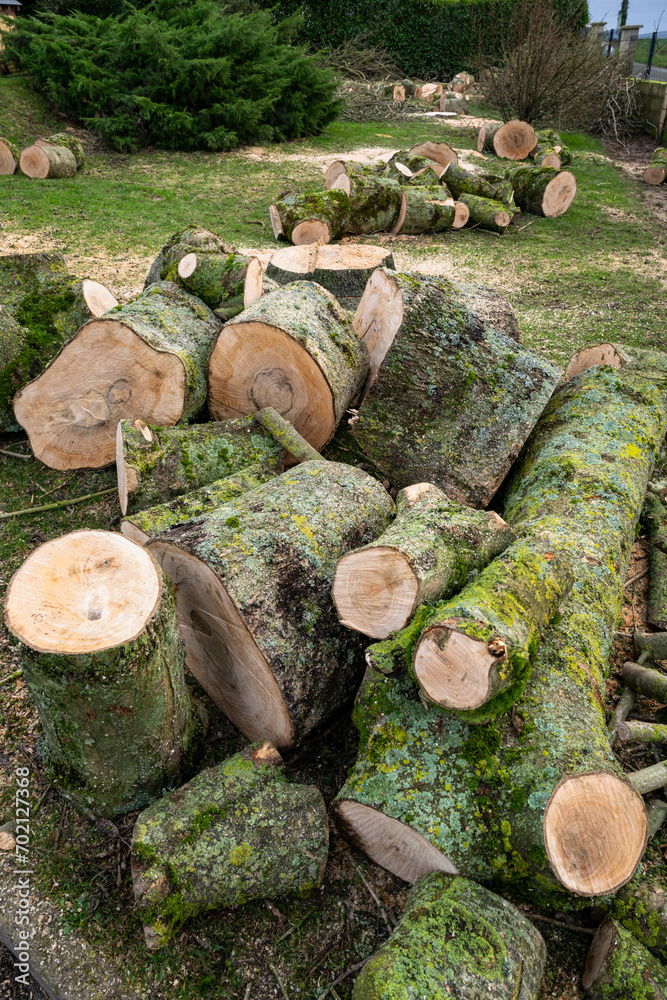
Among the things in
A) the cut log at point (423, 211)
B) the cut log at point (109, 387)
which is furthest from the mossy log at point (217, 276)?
the cut log at point (423, 211)

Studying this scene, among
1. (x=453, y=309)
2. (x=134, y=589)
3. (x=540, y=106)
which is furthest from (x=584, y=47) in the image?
(x=134, y=589)

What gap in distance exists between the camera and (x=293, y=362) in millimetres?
3385

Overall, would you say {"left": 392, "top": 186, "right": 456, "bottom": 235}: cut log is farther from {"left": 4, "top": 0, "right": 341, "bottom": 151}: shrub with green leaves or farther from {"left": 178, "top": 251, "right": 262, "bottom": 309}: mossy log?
{"left": 4, "top": 0, "right": 341, "bottom": 151}: shrub with green leaves

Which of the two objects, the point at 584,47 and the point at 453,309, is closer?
the point at 453,309

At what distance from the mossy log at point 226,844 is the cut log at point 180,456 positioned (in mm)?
1400

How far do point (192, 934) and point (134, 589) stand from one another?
116 cm

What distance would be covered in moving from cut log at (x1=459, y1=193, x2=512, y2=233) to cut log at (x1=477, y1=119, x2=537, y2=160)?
4984mm

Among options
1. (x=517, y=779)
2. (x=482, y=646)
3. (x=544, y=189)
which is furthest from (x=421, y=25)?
(x=517, y=779)

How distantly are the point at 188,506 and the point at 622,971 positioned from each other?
2.24 m

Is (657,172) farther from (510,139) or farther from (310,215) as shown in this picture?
(310,215)

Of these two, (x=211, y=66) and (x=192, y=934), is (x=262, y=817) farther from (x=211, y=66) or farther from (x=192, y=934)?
(x=211, y=66)

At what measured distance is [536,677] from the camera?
224 cm

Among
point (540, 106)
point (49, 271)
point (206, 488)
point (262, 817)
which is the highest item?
point (540, 106)

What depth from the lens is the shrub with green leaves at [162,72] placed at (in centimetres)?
1119
